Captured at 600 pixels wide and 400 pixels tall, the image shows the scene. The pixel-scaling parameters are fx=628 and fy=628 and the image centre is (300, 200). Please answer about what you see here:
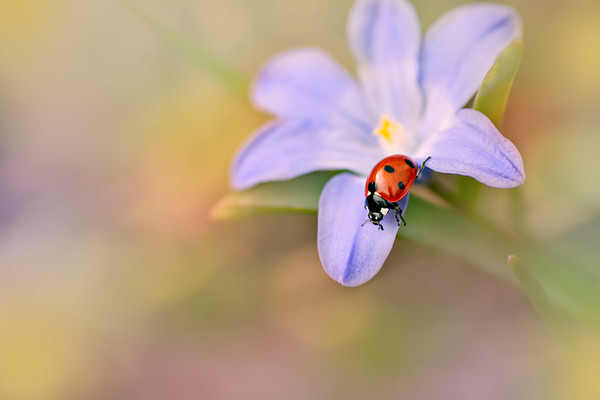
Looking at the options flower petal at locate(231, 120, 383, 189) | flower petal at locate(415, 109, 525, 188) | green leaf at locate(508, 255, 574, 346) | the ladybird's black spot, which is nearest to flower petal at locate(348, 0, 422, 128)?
flower petal at locate(231, 120, 383, 189)

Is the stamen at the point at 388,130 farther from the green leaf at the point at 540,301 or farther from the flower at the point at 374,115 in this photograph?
the green leaf at the point at 540,301

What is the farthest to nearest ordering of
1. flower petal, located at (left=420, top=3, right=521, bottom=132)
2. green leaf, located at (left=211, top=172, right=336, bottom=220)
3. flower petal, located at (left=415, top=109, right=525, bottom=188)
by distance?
green leaf, located at (left=211, top=172, right=336, bottom=220) → flower petal, located at (left=420, top=3, right=521, bottom=132) → flower petal, located at (left=415, top=109, right=525, bottom=188)

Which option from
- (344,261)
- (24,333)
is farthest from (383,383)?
(24,333)

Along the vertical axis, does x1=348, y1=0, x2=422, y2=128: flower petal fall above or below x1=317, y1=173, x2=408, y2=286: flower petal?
above

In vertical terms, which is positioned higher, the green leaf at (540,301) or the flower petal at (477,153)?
the flower petal at (477,153)

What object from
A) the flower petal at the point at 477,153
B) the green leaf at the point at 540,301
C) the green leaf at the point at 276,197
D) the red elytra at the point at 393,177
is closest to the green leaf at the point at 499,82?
the flower petal at the point at 477,153

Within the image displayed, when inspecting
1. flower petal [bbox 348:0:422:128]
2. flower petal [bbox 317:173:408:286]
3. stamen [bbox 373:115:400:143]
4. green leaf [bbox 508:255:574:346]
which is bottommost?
green leaf [bbox 508:255:574:346]

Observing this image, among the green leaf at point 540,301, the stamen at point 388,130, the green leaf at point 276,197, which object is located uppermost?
the stamen at point 388,130

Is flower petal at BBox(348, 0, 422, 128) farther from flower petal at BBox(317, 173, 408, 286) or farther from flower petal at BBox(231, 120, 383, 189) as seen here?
flower petal at BBox(317, 173, 408, 286)

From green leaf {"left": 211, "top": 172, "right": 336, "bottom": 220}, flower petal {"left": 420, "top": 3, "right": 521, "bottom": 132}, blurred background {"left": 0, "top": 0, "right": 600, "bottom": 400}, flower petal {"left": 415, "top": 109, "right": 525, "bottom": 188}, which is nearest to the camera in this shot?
flower petal {"left": 415, "top": 109, "right": 525, "bottom": 188}
